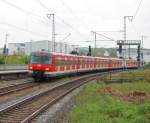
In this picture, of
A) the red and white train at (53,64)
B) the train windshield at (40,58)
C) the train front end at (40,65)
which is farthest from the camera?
the train windshield at (40,58)

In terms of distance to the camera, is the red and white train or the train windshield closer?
the red and white train

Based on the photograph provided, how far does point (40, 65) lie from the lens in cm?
4069

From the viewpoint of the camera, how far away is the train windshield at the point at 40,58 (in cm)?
4056

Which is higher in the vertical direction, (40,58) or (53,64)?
(40,58)

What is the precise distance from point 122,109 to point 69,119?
2400 mm

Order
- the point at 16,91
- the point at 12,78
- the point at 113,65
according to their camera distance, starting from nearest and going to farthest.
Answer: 1. the point at 16,91
2. the point at 12,78
3. the point at 113,65

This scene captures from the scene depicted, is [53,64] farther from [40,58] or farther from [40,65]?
[40,58]

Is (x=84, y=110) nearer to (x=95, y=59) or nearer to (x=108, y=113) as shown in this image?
(x=108, y=113)

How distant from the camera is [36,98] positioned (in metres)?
24.3

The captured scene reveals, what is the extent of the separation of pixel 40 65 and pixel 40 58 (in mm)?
649

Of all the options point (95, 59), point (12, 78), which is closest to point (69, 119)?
point (12, 78)

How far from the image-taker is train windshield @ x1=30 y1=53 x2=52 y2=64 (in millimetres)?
40562

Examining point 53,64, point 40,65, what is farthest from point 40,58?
point 53,64

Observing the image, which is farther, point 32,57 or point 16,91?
point 32,57
